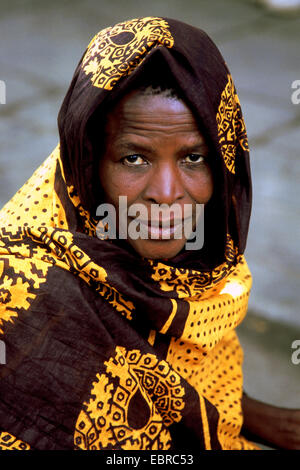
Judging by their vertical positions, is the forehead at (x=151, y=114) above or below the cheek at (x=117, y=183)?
above

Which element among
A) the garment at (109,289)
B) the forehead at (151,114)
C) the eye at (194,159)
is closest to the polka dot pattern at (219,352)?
the garment at (109,289)

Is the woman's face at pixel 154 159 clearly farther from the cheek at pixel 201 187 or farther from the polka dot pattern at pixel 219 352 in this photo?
the polka dot pattern at pixel 219 352

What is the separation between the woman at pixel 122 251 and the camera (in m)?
1.48

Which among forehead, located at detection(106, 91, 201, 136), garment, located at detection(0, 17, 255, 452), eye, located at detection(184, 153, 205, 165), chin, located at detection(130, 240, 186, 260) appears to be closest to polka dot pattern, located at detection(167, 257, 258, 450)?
garment, located at detection(0, 17, 255, 452)

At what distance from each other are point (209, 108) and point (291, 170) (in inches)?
119

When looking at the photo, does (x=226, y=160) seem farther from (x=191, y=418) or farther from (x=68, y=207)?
(x=191, y=418)

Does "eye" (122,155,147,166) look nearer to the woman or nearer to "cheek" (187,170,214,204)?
the woman

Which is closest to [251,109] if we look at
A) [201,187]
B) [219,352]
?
[219,352]

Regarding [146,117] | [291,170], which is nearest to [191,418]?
[146,117]

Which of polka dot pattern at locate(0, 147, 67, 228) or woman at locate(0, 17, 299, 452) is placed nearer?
woman at locate(0, 17, 299, 452)

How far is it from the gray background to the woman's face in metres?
1.45

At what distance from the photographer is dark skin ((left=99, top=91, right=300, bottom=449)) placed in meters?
1.48

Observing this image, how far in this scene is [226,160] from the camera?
1603mm

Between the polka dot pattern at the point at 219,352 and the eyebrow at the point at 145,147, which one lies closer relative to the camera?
the eyebrow at the point at 145,147
